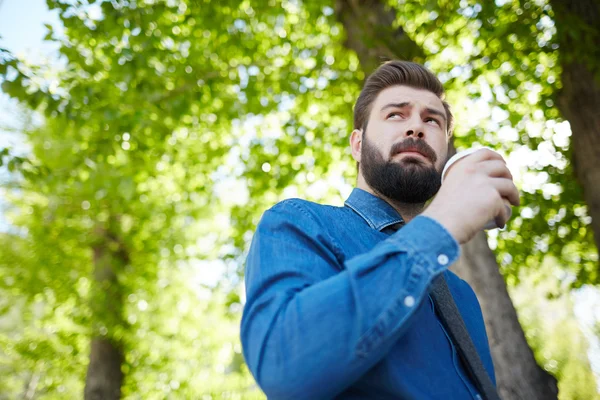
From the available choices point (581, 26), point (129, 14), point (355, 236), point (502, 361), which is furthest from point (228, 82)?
point (355, 236)

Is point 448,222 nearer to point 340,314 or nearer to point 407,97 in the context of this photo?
point 340,314

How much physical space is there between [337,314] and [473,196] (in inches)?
15.3

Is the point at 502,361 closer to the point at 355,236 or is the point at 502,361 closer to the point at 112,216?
the point at 355,236

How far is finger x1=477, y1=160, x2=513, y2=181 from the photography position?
3.80ft

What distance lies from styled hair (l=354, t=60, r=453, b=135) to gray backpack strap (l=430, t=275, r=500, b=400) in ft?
2.44

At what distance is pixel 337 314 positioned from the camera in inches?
38.3

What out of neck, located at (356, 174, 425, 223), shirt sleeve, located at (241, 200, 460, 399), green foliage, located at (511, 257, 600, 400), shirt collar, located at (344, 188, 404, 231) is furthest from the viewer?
green foliage, located at (511, 257, 600, 400)

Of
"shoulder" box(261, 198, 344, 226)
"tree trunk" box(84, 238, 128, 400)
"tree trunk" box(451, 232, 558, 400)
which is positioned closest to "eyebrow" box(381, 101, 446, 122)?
"shoulder" box(261, 198, 344, 226)

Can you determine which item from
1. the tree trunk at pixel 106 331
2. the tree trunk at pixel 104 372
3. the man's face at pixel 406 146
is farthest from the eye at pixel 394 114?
the tree trunk at pixel 104 372

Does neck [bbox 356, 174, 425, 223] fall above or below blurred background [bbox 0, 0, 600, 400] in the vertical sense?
above

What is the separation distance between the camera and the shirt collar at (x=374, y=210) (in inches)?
64.5

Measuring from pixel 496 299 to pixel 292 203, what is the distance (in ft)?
9.39

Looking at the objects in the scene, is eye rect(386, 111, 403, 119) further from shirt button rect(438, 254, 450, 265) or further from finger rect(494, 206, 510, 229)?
shirt button rect(438, 254, 450, 265)

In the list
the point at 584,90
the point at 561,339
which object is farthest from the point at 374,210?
the point at 561,339
